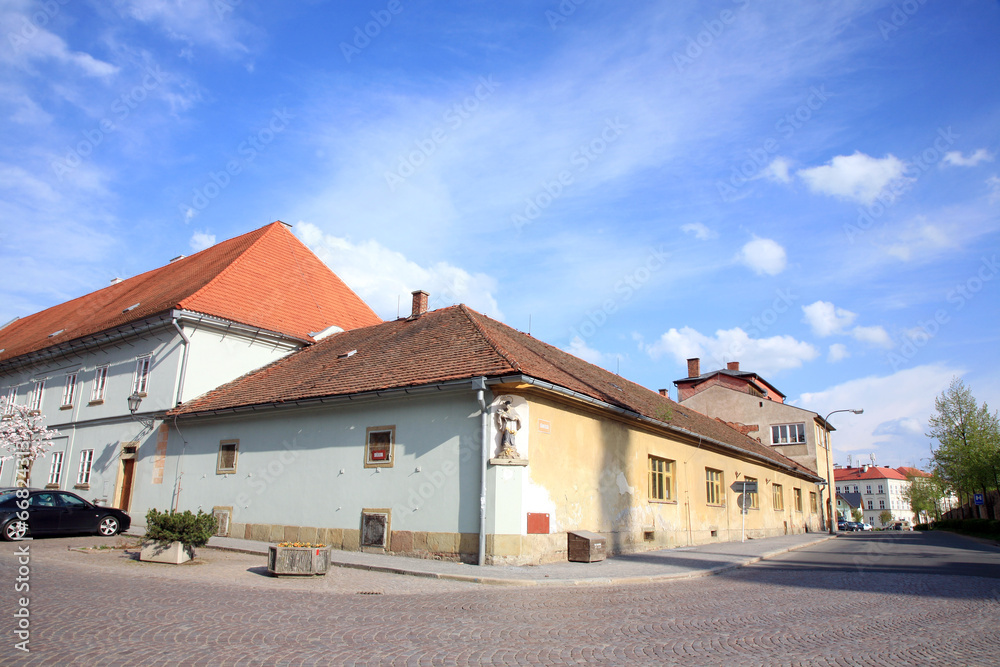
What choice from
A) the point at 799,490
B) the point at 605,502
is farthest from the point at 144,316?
the point at 799,490

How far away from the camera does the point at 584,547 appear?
14164 mm

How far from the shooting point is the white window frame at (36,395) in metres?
26.6

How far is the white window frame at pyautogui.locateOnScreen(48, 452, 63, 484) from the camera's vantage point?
2434 centimetres

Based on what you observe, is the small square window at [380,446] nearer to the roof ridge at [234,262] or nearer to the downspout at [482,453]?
the downspout at [482,453]

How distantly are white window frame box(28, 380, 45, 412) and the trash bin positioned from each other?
23.2 m

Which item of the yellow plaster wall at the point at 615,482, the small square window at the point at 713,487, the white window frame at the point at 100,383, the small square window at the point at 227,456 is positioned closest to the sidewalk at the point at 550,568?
the yellow plaster wall at the point at 615,482

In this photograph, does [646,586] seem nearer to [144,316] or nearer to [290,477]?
[290,477]

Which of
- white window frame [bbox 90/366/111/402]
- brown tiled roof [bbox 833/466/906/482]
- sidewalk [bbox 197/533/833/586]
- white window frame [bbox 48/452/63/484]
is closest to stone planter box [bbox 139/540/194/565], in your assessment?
sidewalk [bbox 197/533/833/586]

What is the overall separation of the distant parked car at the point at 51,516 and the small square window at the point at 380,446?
25.4ft

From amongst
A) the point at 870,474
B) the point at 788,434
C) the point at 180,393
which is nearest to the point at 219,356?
the point at 180,393

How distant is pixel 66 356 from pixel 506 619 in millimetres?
24694

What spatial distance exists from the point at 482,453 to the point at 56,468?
1971 cm

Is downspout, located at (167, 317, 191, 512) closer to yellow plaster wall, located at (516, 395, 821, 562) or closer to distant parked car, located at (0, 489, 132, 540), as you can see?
distant parked car, located at (0, 489, 132, 540)

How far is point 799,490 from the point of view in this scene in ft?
131
